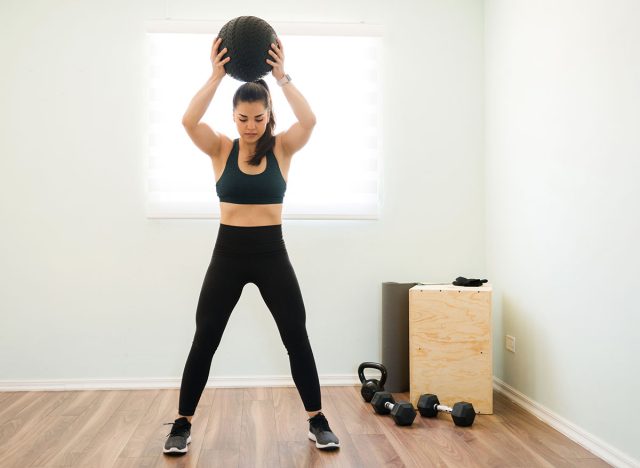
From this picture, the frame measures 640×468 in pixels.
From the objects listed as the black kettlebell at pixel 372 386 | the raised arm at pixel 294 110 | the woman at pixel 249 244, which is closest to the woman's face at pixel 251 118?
the woman at pixel 249 244

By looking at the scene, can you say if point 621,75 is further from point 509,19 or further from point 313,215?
point 313,215

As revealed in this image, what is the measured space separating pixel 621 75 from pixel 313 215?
1.76 m

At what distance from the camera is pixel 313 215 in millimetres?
3428

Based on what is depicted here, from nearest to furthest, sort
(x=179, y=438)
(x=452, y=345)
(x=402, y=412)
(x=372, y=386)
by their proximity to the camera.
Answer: (x=179, y=438)
(x=402, y=412)
(x=452, y=345)
(x=372, y=386)

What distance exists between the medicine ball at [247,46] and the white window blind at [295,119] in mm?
1134

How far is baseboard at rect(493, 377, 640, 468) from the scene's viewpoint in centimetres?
214

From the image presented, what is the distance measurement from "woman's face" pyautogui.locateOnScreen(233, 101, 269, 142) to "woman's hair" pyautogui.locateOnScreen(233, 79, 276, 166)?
19 mm

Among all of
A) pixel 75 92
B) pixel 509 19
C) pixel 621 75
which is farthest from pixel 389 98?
pixel 75 92

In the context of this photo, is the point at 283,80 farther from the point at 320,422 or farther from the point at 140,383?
the point at 140,383

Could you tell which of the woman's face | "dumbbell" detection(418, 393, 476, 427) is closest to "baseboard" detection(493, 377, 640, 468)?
"dumbbell" detection(418, 393, 476, 427)

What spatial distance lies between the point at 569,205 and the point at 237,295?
1.42m

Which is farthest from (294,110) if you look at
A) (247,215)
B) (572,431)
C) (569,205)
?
(572,431)

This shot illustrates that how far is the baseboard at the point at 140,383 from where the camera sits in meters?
3.30

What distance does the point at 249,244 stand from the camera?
2.35 metres
